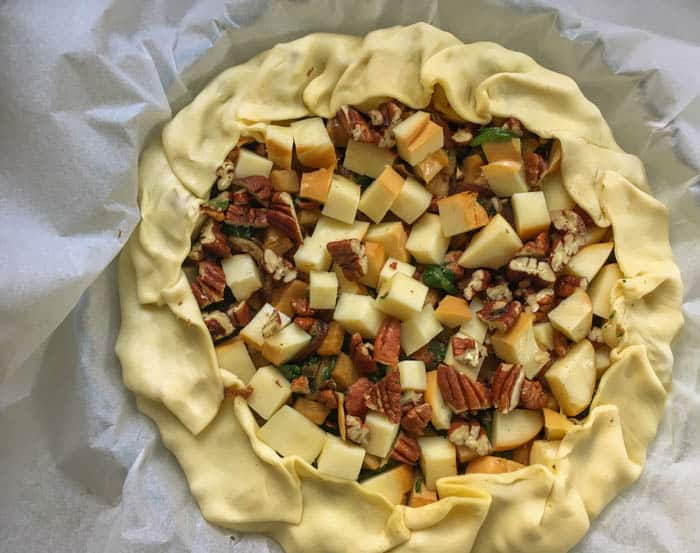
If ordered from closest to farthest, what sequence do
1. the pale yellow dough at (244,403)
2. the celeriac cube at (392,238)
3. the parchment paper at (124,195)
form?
the parchment paper at (124,195) → the pale yellow dough at (244,403) → the celeriac cube at (392,238)

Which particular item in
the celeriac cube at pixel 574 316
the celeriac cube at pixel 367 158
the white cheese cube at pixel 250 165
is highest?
the celeriac cube at pixel 367 158

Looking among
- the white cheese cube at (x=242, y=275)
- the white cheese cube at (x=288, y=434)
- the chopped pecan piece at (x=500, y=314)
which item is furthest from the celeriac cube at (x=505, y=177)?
the white cheese cube at (x=288, y=434)

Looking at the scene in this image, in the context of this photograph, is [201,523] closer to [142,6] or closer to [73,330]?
[73,330]

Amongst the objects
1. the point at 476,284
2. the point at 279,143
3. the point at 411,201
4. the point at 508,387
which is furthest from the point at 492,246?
the point at 279,143

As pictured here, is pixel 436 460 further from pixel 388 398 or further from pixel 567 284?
pixel 567 284

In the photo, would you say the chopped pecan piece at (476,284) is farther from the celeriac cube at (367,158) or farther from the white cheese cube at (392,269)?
the celeriac cube at (367,158)

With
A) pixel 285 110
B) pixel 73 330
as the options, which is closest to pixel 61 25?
pixel 285 110
